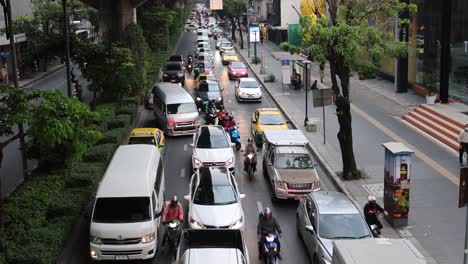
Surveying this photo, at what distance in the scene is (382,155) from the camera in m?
26.1

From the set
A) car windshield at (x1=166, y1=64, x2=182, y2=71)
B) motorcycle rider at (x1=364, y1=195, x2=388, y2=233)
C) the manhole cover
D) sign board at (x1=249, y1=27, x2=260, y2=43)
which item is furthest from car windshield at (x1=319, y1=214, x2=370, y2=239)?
sign board at (x1=249, y1=27, x2=260, y2=43)

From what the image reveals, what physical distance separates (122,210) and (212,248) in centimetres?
364

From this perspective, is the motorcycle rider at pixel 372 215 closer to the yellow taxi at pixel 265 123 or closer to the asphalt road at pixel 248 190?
the asphalt road at pixel 248 190

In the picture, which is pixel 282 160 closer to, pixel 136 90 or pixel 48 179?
pixel 48 179

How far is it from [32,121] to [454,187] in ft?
46.9

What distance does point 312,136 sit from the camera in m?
30.4

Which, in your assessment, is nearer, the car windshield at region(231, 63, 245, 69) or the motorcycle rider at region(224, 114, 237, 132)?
the motorcycle rider at region(224, 114, 237, 132)

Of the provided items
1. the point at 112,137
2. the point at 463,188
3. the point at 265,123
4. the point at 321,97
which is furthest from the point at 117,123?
the point at 463,188

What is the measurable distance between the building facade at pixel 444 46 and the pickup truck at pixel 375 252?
1918 centimetres

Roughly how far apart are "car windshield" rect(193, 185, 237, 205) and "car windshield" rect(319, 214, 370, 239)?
3.18 meters

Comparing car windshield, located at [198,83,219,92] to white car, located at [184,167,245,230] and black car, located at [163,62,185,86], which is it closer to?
black car, located at [163,62,185,86]

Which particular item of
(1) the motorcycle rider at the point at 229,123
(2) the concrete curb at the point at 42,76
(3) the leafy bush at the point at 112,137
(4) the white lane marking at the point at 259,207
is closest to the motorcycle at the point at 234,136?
(1) the motorcycle rider at the point at 229,123

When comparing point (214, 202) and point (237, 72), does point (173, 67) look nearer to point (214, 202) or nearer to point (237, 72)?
point (237, 72)

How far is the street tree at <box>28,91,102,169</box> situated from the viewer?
52.2ft
